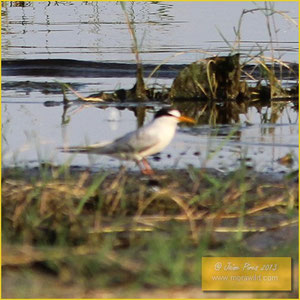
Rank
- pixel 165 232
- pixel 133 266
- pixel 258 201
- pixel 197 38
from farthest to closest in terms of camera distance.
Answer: pixel 197 38 → pixel 258 201 → pixel 165 232 → pixel 133 266

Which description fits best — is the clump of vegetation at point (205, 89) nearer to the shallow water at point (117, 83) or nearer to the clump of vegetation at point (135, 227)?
the shallow water at point (117, 83)

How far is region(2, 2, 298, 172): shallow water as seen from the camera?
7949 mm

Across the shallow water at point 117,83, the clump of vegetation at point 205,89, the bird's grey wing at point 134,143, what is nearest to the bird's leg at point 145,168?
the bird's grey wing at point 134,143

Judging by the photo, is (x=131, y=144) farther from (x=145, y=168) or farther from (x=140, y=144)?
(x=145, y=168)

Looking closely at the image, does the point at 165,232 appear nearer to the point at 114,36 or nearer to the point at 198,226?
the point at 198,226

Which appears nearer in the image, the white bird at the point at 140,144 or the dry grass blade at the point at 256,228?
the dry grass blade at the point at 256,228

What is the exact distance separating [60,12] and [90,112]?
9023 mm

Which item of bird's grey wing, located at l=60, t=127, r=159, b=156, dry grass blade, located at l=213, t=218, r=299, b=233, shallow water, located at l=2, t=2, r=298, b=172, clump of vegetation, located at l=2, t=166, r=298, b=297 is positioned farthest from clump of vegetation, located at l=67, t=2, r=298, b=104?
dry grass blade, located at l=213, t=218, r=299, b=233

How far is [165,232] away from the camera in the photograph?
5.65 m

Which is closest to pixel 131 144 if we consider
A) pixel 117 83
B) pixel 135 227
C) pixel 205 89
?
pixel 135 227

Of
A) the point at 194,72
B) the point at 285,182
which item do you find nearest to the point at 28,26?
the point at 194,72

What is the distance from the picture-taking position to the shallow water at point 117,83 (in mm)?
7949

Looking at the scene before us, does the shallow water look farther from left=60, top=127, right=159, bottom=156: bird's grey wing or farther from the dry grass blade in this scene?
the dry grass blade

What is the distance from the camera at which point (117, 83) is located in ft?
40.3
